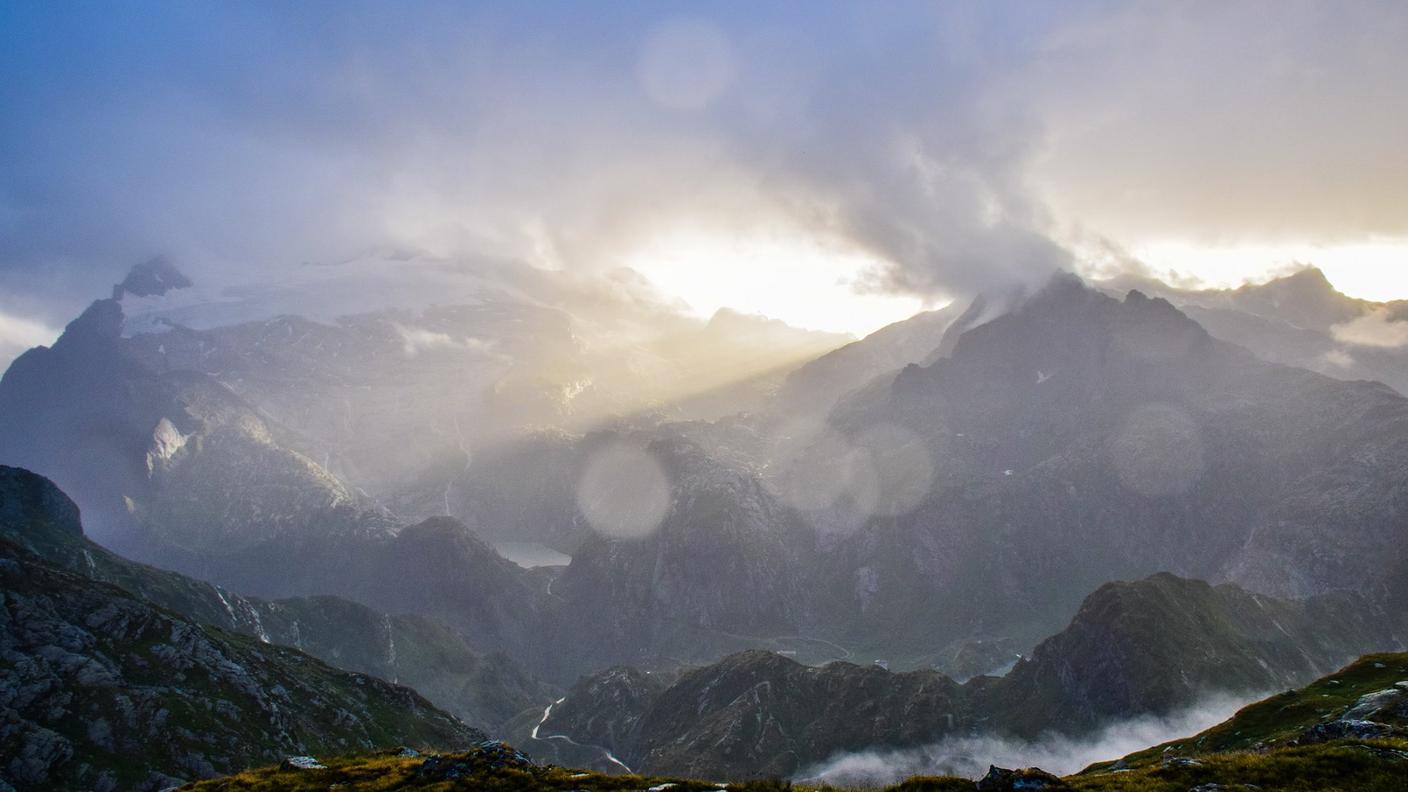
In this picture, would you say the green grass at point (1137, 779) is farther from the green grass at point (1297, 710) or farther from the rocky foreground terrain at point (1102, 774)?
the green grass at point (1297, 710)

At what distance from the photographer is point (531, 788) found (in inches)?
1989

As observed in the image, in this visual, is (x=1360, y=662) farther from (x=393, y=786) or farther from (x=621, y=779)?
(x=393, y=786)

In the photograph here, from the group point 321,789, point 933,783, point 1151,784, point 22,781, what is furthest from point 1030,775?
point 22,781

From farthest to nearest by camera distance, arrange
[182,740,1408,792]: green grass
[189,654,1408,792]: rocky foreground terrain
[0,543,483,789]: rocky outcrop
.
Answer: [0,543,483,789]: rocky outcrop, [189,654,1408,792]: rocky foreground terrain, [182,740,1408,792]: green grass

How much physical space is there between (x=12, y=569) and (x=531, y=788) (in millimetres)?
165190

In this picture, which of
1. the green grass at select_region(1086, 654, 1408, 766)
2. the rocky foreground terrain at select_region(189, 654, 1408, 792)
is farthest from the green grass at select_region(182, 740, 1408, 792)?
the green grass at select_region(1086, 654, 1408, 766)

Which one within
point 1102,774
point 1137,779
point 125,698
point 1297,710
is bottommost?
point 1297,710

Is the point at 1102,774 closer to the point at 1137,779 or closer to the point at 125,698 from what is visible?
the point at 1137,779

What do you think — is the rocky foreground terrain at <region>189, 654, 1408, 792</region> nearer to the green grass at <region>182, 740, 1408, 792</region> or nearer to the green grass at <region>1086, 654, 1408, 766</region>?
the green grass at <region>182, 740, 1408, 792</region>

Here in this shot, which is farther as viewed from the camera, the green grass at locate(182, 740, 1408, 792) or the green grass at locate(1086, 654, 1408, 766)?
the green grass at locate(1086, 654, 1408, 766)

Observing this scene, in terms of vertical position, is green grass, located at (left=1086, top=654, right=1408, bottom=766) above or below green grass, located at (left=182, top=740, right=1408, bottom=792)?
below

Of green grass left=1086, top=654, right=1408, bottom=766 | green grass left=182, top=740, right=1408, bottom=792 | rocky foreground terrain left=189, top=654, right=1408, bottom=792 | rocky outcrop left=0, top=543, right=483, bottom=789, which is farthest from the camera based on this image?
rocky outcrop left=0, top=543, right=483, bottom=789

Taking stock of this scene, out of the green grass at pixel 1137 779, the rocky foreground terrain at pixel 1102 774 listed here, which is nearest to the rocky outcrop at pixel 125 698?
the rocky foreground terrain at pixel 1102 774

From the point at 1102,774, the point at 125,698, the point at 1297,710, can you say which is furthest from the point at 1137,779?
the point at 125,698
